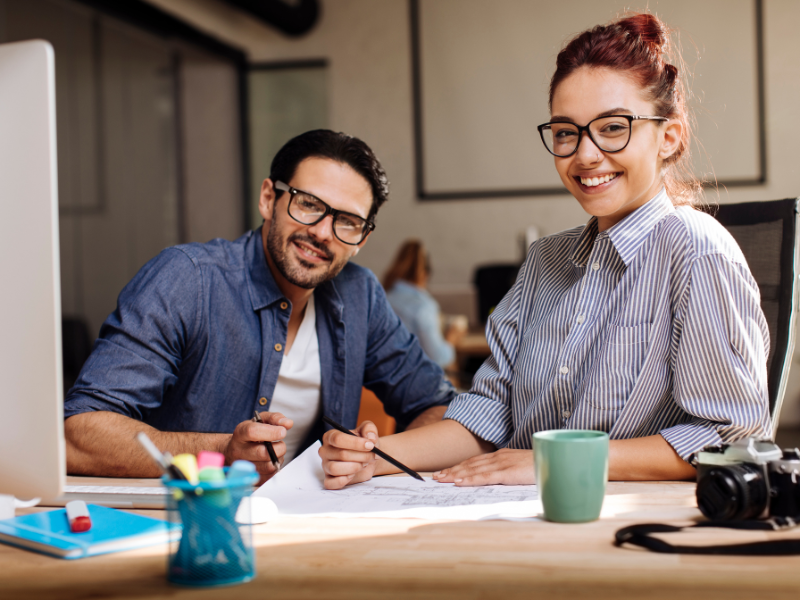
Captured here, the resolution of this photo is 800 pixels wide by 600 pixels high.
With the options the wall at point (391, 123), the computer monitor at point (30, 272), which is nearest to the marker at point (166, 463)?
the computer monitor at point (30, 272)

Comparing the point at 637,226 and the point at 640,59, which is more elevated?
the point at 640,59

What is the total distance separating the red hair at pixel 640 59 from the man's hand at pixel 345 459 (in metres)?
0.66

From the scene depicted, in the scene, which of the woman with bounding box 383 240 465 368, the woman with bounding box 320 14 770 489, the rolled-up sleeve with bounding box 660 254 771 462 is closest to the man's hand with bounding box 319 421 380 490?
the woman with bounding box 320 14 770 489

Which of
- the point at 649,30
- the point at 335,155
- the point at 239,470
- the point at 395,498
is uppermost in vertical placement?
the point at 649,30

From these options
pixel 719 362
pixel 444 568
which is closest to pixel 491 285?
pixel 719 362

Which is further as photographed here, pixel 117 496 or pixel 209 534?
pixel 117 496

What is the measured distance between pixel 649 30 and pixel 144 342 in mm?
1043

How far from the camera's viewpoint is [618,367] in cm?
115

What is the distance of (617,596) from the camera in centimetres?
61

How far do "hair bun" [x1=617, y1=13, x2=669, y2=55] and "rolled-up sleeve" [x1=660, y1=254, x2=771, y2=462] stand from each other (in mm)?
376

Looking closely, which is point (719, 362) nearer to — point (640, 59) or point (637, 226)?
point (637, 226)

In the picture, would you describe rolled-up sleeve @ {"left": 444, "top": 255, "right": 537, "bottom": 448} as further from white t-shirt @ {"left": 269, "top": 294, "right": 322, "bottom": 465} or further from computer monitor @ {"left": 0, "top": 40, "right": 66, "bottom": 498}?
computer monitor @ {"left": 0, "top": 40, "right": 66, "bottom": 498}

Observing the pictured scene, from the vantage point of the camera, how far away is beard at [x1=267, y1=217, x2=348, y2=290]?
1.55 meters

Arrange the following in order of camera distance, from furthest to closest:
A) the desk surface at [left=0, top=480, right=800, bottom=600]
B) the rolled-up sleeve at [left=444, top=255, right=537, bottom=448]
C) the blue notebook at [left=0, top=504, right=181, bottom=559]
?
1. the rolled-up sleeve at [left=444, top=255, right=537, bottom=448]
2. the blue notebook at [left=0, top=504, right=181, bottom=559]
3. the desk surface at [left=0, top=480, right=800, bottom=600]
